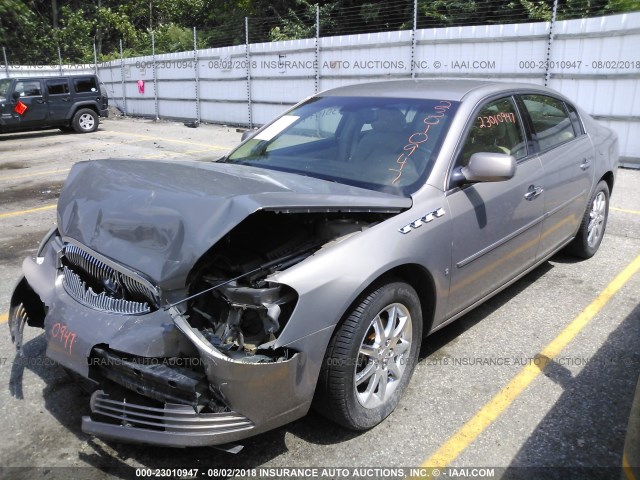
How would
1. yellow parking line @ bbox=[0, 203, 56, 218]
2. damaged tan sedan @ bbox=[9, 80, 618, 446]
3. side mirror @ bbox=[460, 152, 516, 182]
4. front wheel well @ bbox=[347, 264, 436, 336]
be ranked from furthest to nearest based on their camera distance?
yellow parking line @ bbox=[0, 203, 56, 218]
side mirror @ bbox=[460, 152, 516, 182]
front wheel well @ bbox=[347, 264, 436, 336]
damaged tan sedan @ bbox=[9, 80, 618, 446]

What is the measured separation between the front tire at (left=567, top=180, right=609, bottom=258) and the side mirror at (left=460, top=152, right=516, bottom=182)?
7.01 feet

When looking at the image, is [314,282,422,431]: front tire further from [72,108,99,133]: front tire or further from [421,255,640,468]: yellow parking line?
[72,108,99,133]: front tire

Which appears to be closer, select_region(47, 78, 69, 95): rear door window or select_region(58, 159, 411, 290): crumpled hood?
select_region(58, 159, 411, 290): crumpled hood

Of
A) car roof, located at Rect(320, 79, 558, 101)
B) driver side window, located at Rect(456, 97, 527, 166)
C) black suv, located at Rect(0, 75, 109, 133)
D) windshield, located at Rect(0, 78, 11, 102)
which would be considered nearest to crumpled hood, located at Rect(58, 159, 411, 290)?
driver side window, located at Rect(456, 97, 527, 166)

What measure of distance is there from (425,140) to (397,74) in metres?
10.1

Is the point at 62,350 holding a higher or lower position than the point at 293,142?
lower

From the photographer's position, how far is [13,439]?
2.81 metres

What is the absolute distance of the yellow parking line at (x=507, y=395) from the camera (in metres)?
2.73

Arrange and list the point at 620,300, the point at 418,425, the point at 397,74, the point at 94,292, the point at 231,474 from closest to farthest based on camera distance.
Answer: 1. the point at 231,474
2. the point at 94,292
3. the point at 418,425
4. the point at 620,300
5. the point at 397,74

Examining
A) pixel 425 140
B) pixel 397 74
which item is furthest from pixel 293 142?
pixel 397 74

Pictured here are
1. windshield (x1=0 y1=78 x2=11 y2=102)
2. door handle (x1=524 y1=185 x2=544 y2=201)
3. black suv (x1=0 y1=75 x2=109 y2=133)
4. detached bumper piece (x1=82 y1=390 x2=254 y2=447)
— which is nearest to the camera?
detached bumper piece (x1=82 y1=390 x2=254 y2=447)

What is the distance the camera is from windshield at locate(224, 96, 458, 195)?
3301mm

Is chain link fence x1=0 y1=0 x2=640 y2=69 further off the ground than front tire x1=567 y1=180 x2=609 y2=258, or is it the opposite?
chain link fence x1=0 y1=0 x2=640 y2=69

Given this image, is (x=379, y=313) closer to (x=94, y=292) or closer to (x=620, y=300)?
(x=94, y=292)
